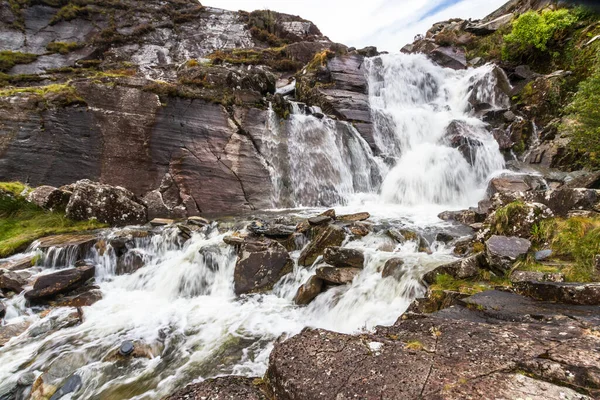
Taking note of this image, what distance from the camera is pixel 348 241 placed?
8.09 meters

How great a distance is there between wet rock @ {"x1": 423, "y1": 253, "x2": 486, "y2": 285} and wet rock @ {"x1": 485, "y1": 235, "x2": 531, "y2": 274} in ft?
0.50

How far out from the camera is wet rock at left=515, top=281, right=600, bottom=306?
3576 mm

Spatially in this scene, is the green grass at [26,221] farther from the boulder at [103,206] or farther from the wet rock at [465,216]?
the wet rock at [465,216]

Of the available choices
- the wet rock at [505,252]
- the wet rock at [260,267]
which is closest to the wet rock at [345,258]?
the wet rock at [260,267]

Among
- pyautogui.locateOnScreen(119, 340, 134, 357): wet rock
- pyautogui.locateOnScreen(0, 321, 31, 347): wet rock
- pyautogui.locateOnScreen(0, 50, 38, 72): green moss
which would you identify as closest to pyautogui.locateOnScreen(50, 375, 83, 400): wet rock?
pyautogui.locateOnScreen(119, 340, 134, 357): wet rock

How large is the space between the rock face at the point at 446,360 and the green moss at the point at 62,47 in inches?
1411

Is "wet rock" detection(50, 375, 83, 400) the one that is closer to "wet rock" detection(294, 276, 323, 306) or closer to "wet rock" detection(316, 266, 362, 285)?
"wet rock" detection(294, 276, 323, 306)

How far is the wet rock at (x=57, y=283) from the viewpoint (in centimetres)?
702

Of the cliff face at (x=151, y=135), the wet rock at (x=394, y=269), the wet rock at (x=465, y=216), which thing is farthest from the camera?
the cliff face at (x=151, y=135)

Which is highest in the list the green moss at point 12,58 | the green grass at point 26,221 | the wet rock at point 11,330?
the green moss at point 12,58

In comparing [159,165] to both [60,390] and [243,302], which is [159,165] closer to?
[243,302]

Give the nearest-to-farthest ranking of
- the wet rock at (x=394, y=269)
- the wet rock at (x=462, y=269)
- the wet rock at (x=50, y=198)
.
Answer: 1. the wet rock at (x=462, y=269)
2. the wet rock at (x=394, y=269)
3. the wet rock at (x=50, y=198)

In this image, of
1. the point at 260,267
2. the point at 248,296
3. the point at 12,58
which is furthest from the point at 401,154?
the point at 12,58

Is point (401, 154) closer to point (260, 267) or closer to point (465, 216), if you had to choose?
point (465, 216)
